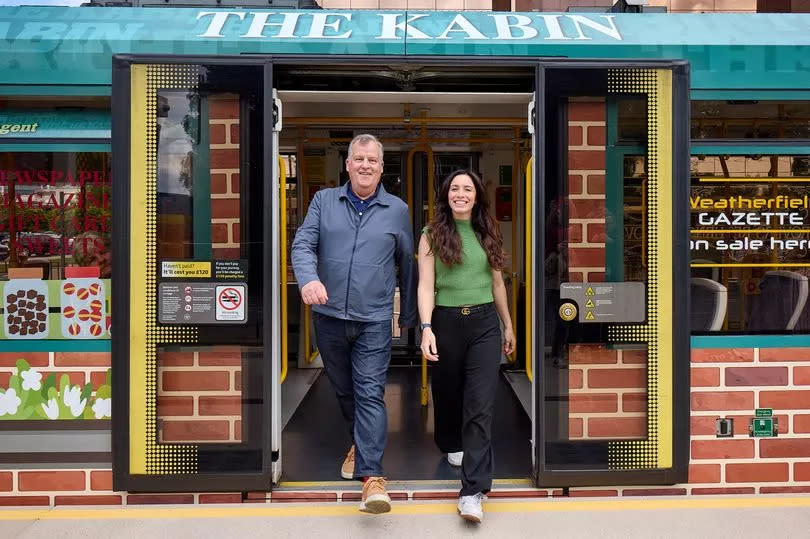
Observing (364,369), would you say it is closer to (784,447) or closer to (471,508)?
(471,508)

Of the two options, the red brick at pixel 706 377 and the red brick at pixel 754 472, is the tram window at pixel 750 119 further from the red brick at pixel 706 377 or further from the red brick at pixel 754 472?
the red brick at pixel 754 472

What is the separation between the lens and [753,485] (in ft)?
11.1

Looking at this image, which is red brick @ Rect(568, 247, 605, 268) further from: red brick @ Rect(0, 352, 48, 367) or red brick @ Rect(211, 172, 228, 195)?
red brick @ Rect(0, 352, 48, 367)

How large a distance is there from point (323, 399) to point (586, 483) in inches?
96.6

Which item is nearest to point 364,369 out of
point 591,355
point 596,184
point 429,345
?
point 429,345

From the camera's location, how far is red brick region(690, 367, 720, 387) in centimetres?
334

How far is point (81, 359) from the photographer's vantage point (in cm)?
322

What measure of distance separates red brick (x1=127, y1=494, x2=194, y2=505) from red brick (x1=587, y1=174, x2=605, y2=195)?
8.51 ft

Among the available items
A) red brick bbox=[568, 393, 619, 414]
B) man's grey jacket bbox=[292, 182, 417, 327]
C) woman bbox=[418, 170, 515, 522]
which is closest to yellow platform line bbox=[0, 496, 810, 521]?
woman bbox=[418, 170, 515, 522]

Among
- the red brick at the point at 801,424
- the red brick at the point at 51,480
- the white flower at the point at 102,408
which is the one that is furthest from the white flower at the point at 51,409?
the red brick at the point at 801,424

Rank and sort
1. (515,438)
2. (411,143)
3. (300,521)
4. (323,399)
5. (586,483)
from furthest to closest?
(411,143) → (323,399) → (515,438) → (586,483) → (300,521)

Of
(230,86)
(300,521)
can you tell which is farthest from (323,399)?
(230,86)

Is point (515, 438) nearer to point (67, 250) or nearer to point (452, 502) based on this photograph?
point (452, 502)

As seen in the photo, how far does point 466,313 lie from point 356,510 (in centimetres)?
113
